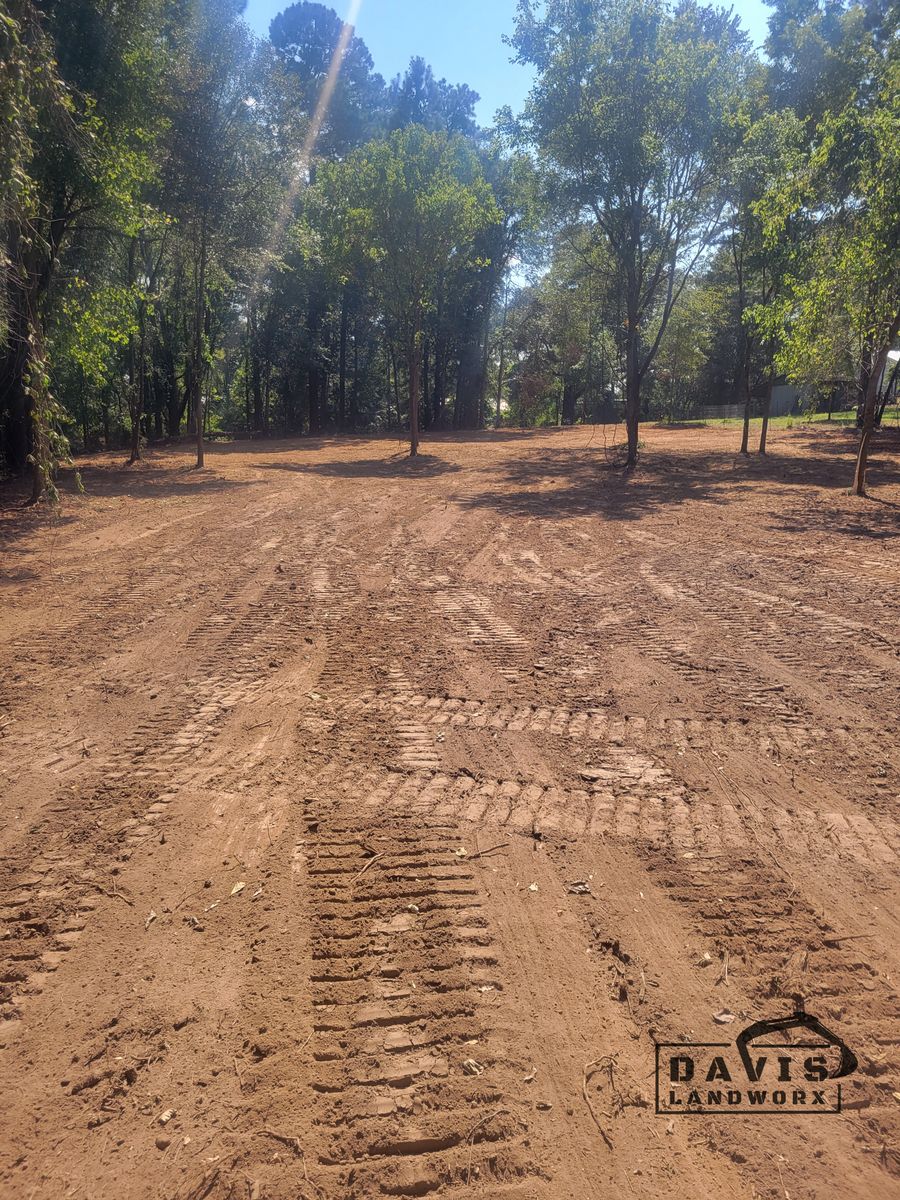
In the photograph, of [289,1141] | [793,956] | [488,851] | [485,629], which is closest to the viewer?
[289,1141]

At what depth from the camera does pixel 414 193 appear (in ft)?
62.6

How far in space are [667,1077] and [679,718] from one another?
2.46 m

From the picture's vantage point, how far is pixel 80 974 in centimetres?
248

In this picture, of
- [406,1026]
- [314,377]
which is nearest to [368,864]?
[406,1026]

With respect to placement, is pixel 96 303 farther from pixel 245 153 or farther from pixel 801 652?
pixel 801 652

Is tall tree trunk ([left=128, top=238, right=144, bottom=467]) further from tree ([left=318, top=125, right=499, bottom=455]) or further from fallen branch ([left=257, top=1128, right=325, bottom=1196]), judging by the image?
fallen branch ([left=257, top=1128, right=325, bottom=1196])

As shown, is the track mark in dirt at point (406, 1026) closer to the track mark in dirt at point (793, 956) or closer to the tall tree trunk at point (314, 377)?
the track mark in dirt at point (793, 956)

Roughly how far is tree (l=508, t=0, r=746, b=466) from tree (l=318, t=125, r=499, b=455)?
9.03 ft

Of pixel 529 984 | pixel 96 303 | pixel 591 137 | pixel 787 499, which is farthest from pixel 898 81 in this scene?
pixel 529 984

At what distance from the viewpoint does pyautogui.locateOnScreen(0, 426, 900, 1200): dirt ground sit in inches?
76.7

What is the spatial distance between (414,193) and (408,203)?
290 millimetres

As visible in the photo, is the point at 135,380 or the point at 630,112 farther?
the point at 135,380

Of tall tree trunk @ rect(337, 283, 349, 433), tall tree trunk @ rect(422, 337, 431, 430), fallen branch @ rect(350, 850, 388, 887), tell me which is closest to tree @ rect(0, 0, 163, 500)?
fallen branch @ rect(350, 850, 388, 887)

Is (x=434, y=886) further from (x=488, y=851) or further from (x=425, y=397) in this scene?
(x=425, y=397)
